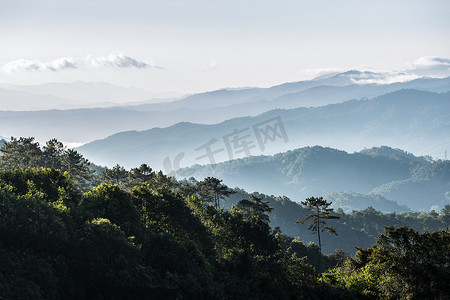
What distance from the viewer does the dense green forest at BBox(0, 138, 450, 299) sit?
93.3 feet

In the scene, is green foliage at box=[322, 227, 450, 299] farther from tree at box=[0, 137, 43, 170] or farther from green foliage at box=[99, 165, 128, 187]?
tree at box=[0, 137, 43, 170]

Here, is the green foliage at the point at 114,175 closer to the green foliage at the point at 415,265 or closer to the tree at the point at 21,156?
the tree at the point at 21,156

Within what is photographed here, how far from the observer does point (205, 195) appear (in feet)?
250

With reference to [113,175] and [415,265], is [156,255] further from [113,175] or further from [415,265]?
[113,175]

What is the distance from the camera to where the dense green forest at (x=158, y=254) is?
28438 millimetres

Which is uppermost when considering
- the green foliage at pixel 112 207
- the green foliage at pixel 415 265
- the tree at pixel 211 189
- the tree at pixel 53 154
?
the tree at pixel 53 154

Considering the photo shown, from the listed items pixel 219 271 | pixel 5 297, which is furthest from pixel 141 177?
pixel 5 297

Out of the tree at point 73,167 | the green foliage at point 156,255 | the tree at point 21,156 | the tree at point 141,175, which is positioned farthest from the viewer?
the tree at point 73,167

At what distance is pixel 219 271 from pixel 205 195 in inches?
1540

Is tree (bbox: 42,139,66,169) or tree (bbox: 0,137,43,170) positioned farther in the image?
tree (bbox: 42,139,66,169)

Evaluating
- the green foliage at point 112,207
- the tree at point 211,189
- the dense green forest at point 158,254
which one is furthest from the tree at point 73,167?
the green foliage at point 112,207

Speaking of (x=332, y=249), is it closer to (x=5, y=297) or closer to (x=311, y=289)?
(x=311, y=289)

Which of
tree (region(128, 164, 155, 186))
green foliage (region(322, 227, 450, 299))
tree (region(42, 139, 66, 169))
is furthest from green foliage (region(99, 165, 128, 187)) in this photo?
green foliage (region(322, 227, 450, 299))

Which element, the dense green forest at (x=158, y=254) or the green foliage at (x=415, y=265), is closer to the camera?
the dense green forest at (x=158, y=254)
